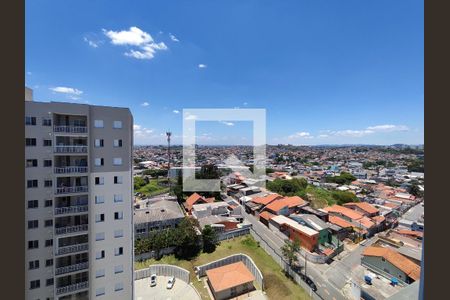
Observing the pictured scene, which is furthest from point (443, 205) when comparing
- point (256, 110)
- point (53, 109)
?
point (256, 110)

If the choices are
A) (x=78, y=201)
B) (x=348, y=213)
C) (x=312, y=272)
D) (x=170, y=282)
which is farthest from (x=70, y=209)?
(x=348, y=213)

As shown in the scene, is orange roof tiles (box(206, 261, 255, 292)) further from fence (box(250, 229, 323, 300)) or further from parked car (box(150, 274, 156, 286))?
parked car (box(150, 274, 156, 286))

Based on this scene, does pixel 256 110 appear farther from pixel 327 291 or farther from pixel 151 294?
pixel 151 294

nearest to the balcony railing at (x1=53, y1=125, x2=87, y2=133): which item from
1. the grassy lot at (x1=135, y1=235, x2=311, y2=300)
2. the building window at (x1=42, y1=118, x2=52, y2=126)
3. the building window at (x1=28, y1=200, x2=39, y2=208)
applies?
the building window at (x1=42, y1=118, x2=52, y2=126)

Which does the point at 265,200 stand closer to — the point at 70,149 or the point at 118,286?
the point at 118,286

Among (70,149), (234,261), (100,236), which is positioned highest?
(70,149)

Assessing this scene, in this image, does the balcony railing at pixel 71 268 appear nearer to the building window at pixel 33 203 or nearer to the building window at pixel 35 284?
the building window at pixel 35 284
